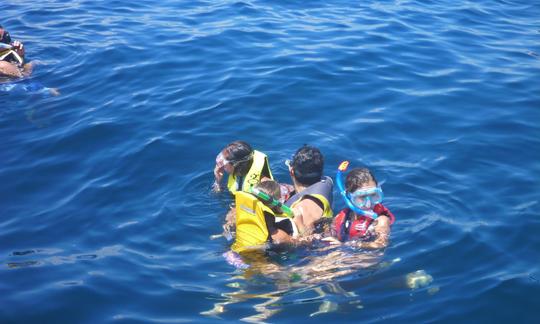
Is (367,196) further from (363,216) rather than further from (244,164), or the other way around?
(244,164)

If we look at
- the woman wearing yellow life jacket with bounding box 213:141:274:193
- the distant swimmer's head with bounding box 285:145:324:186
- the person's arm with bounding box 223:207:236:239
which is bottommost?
Answer: the person's arm with bounding box 223:207:236:239

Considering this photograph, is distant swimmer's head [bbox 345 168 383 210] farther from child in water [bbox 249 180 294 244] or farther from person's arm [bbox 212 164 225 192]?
person's arm [bbox 212 164 225 192]

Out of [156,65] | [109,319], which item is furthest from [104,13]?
[109,319]

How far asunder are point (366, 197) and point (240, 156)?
179cm

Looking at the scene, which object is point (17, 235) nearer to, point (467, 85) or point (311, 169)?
point (311, 169)

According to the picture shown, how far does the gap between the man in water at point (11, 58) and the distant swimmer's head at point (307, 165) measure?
732cm

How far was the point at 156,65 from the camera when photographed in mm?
12562

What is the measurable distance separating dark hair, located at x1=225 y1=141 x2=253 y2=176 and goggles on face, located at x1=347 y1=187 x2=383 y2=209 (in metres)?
1.54

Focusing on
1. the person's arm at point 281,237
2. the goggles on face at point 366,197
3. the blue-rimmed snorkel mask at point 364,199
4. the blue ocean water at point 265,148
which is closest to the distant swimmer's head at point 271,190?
the person's arm at point 281,237

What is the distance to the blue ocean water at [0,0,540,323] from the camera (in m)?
5.99

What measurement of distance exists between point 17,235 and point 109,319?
2.28 meters

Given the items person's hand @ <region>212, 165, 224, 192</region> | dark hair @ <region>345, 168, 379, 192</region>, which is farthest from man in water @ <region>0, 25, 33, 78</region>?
dark hair @ <region>345, 168, 379, 192</region>

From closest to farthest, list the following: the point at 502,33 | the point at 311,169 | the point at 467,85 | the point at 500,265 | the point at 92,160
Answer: the point at 500,265
the point at 311,169
the point at 92,160
the point at 467,85
the point at 502,33

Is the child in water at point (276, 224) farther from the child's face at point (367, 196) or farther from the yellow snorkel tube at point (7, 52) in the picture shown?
the yellow snorkel tube at point (7, 52)
